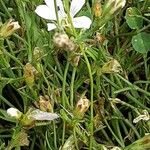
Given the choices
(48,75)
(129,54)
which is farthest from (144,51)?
(48,75)

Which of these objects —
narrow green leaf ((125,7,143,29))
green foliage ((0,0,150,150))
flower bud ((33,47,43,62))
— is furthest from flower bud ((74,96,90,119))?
narrow green leaf ((125,7,143,29))

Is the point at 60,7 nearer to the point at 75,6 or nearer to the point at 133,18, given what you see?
the point at 75,6

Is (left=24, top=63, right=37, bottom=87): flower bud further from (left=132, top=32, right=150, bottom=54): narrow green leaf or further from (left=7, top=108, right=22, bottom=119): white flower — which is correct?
(left=132, top=32, right=150, bottom=54): narrow green leaf

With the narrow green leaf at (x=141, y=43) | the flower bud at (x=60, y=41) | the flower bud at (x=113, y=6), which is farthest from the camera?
the narrow green leaf at (x=141, y=43)

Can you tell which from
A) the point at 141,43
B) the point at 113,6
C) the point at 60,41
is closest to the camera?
the point at 60,41

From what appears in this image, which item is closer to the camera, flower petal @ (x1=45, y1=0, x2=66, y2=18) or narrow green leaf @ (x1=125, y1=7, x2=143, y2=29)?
flower petal @ (x1=45, y1=0, x2=66, y2=18)

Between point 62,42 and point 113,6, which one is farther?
point 113,6

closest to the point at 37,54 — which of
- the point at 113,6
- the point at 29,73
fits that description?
the point at 29,73

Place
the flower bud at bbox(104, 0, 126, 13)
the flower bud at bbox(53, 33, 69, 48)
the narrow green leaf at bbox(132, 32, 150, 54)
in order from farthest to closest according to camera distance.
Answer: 1. the narrow green leaf at bbox(132, 32, 150, 54)
2. the flower bud at bbox(104, 0, 126, 13)
3. the flower bud at bbox(53, 33, 69, 48)

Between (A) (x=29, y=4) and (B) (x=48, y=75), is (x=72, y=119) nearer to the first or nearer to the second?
(B) (x=48, y=75)

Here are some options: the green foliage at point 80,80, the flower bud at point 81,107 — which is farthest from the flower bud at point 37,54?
the flower bud at point 81,107

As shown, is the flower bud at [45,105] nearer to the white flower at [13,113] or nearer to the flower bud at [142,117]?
the white flower at [13,113]

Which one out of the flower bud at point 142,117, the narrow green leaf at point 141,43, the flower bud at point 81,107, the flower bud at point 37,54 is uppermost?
the flower bud at point 37,54
